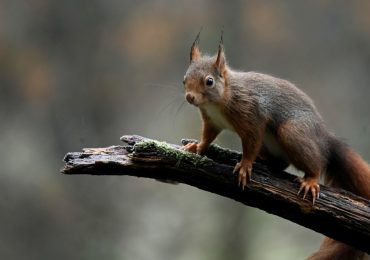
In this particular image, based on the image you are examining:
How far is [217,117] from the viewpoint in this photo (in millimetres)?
3559

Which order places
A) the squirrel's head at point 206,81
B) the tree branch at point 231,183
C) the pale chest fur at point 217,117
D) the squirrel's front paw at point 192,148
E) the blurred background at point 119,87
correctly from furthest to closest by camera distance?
the blurred background at point 119,87 < the squirrel's front paw at point 192,148 < the pale chest fur at point 217,117 < the squirrel's head at point 206,81 < the tree branch at point 231,183

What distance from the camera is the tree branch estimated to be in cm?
326

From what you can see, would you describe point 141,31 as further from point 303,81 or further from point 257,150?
point 257,150

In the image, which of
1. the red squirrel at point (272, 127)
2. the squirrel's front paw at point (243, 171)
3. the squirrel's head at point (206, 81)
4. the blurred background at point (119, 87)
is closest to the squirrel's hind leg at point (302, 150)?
the red squirrel at point (272, 127)

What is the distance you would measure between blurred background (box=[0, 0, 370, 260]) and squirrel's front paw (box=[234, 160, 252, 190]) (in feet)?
7.96

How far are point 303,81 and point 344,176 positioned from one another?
7.80 feet

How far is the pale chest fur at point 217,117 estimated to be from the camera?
3523mm

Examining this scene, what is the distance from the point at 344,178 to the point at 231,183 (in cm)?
79

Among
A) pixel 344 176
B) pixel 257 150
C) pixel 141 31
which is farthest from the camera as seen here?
pixel 141 31

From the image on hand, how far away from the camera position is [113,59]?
233 inches

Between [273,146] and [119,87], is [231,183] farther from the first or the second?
[119,87]

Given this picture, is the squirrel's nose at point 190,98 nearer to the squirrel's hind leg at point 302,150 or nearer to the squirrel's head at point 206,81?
the squirrel's head at point 206,81

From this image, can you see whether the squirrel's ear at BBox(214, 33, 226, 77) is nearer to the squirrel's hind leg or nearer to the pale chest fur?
the pale chest fur

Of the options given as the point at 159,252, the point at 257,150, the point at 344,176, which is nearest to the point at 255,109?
the point at 257,150
